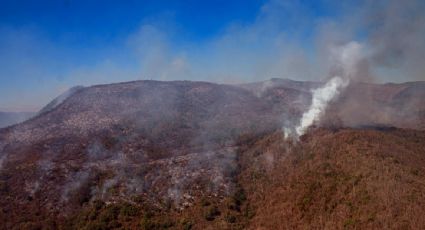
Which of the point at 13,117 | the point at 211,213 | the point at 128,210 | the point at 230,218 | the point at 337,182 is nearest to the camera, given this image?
the point at 337,182

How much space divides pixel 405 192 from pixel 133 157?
3900cm

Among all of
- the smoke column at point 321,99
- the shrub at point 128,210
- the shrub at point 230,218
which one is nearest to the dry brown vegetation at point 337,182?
the shrub at point 230,218

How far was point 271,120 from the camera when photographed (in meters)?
70.9

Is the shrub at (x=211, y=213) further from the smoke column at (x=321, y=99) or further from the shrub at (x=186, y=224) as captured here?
the smoke column at (x=321, y=99)

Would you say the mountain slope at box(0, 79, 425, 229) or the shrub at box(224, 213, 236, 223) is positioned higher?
the mountain slope at box(0, 79, 425, 229)

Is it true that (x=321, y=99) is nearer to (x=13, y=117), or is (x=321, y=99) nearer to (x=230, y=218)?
(x=230, y=218)

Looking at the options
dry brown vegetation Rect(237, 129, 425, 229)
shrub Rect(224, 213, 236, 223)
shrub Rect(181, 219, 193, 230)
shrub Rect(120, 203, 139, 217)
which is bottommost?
shrub Rect(181, 219, 193, 230)

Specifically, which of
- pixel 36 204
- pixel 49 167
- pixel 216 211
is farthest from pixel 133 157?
pixel 216 211

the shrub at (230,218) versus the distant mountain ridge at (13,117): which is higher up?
the distant mountain ridge at (13,117)

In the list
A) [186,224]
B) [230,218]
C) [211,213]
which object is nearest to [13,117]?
[186,224]

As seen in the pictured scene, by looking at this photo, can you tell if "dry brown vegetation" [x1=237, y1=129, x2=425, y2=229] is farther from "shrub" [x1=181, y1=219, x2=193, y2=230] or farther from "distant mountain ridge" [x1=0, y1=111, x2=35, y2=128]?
"distant mountain ridge" [x1=0, y1=111, x2=35, y2=128]

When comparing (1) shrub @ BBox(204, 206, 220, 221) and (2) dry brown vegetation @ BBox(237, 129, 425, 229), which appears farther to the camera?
(1) shrub @ BBox(204, 206, 220, 221)

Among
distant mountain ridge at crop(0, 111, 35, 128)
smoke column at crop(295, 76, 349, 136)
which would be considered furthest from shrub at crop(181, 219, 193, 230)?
distant mountain ridge at crop(0, 111, 35, 128)

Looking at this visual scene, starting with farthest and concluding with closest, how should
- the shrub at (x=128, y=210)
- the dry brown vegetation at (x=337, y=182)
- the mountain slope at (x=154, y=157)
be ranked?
1. the mountain slope at (x=154, y=157)
2. the shrub at (x=128, y=210)
3. the dry brown vegetation at (x=337, y=182)
